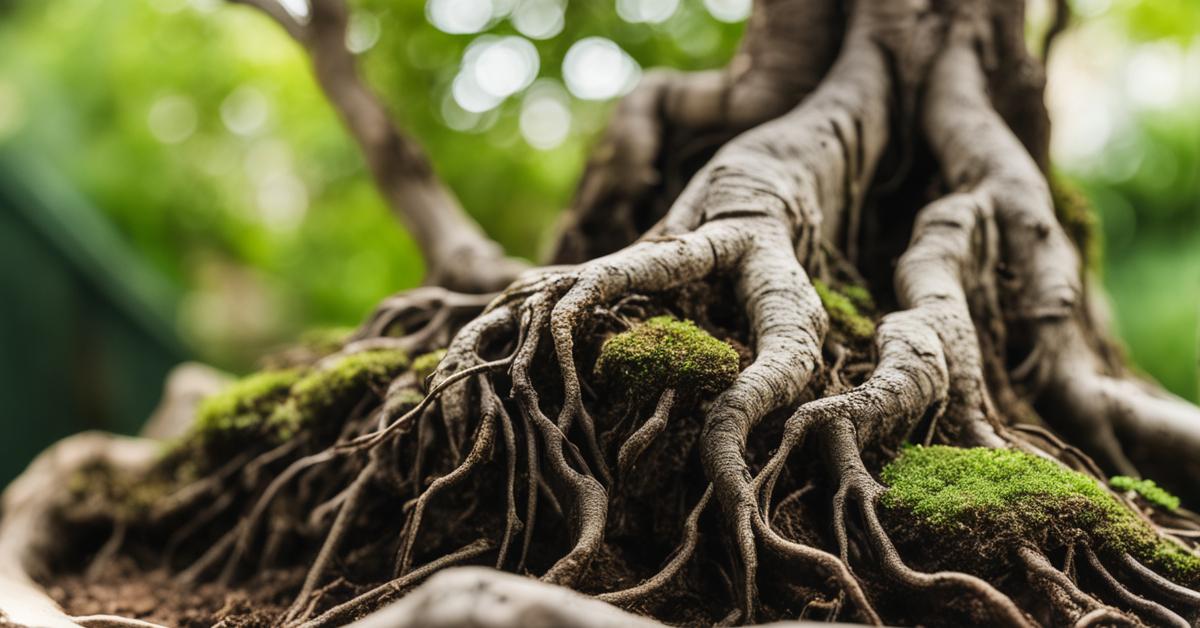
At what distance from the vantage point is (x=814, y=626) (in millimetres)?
1684

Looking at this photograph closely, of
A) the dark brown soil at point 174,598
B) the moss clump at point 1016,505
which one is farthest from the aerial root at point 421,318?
the moss clump at point 1016,505

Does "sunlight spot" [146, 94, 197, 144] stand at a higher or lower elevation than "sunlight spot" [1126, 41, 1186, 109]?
lower

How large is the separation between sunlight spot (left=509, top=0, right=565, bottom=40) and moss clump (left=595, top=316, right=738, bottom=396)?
6430 mm

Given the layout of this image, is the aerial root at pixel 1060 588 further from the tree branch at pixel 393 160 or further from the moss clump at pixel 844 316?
the tree branch at pixel 393 160

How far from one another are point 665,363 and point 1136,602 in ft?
4.67

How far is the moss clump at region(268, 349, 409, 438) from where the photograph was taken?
144 inches

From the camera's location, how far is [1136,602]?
8.01ft

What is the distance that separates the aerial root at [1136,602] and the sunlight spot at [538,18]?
23.4 feet

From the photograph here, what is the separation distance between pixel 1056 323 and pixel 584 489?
2.41 metres

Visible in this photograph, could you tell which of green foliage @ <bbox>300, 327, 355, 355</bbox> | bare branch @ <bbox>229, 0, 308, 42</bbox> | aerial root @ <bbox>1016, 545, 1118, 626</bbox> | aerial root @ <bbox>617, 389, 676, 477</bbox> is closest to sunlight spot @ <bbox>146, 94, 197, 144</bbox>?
bare branch @ <bbox>229, 0, 308, 42</bbox>

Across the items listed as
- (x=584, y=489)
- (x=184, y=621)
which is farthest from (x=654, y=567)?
(x=184, y=621)

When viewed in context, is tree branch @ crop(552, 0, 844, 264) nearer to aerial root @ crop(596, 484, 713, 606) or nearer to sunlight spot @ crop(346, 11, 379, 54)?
aerial root @ crop(596, 484, 713, 606)

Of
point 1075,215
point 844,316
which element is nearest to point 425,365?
point 844,316

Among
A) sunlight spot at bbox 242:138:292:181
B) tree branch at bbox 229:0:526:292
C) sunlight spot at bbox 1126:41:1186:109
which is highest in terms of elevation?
sunlight spot at bbox 1126:41:1186:109
